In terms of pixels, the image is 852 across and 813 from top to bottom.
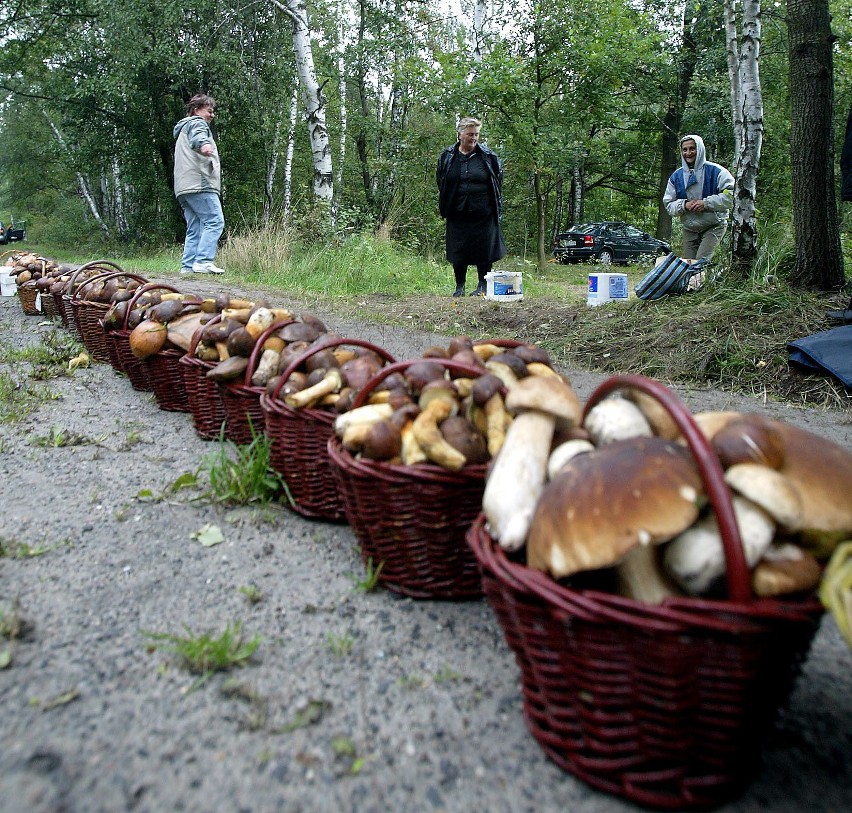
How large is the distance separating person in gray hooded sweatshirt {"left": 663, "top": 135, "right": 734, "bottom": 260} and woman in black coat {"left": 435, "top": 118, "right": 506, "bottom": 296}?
209 cm

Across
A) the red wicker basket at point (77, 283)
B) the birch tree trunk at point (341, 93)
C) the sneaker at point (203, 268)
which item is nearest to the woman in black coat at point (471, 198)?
the sneaker at point (203, 268)

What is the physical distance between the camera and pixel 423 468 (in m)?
1.96

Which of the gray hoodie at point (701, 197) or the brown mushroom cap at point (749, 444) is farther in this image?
the gray hoodie at point (701, 197)

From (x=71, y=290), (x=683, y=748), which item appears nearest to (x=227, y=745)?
(x=683, y=748)

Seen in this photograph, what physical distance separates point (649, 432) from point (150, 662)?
56.4 inches

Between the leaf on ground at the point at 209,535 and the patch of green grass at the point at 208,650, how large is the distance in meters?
0.63

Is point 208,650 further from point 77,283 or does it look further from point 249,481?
point 77,283

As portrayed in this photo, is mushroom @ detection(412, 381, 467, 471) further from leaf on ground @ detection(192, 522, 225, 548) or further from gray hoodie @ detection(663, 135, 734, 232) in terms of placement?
gray hoodie @ detection(663, 135, 734, 232)

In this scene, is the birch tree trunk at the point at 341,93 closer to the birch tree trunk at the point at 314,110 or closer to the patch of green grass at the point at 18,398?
the birch tree trunk at the point at 314,110

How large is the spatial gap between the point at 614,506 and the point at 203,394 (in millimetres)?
2666

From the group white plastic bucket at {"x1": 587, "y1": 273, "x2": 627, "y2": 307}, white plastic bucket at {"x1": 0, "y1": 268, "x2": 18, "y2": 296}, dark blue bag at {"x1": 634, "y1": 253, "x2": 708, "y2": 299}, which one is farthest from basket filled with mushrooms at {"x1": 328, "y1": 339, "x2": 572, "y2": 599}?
white plastic bucket at {"x1": 0, "y1": 268, "x2": 18, "y2": 296}

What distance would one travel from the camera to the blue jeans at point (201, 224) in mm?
8953

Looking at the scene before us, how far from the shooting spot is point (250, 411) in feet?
10.2

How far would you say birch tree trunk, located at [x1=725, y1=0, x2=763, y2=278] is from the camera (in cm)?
643
